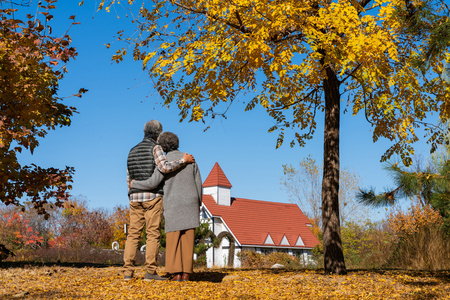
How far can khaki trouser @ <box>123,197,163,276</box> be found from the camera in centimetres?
600

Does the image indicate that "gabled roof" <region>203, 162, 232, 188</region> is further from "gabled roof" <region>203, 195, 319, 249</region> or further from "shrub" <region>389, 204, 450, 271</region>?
"shrub" <region>389, 204, 450, 271</region>

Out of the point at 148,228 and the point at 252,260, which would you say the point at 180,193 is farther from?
the point at 252,260

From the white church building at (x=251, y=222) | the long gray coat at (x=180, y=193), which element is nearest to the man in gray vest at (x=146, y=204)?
the long gray coat at (x=180, y=193)

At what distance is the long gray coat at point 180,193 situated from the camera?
5883 millimetres

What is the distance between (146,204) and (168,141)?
2.90 ft

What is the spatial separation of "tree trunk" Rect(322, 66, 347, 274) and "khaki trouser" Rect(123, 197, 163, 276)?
3.06 m

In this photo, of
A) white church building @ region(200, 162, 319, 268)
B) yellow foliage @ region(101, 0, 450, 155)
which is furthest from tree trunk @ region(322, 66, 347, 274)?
white church building @ region(200, 162, 319, 268)

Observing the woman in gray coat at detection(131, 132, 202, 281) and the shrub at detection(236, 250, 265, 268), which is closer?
the woman in gray coat at detection(131, 132, 202, 281)

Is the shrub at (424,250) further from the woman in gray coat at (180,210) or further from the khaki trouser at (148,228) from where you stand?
the khaki trouser at (148,228)

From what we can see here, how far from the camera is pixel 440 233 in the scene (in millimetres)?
10594

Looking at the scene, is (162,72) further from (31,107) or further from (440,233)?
(440,233)

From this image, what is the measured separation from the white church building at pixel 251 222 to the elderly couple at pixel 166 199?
85.7ft

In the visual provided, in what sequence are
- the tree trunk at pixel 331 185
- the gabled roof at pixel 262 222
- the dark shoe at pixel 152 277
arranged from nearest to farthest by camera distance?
the dark shoe at pixel 152 277, the tree trunk at pixel 331 185, the gabled roof at pixel 262 222

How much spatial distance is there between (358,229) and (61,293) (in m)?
21.2
